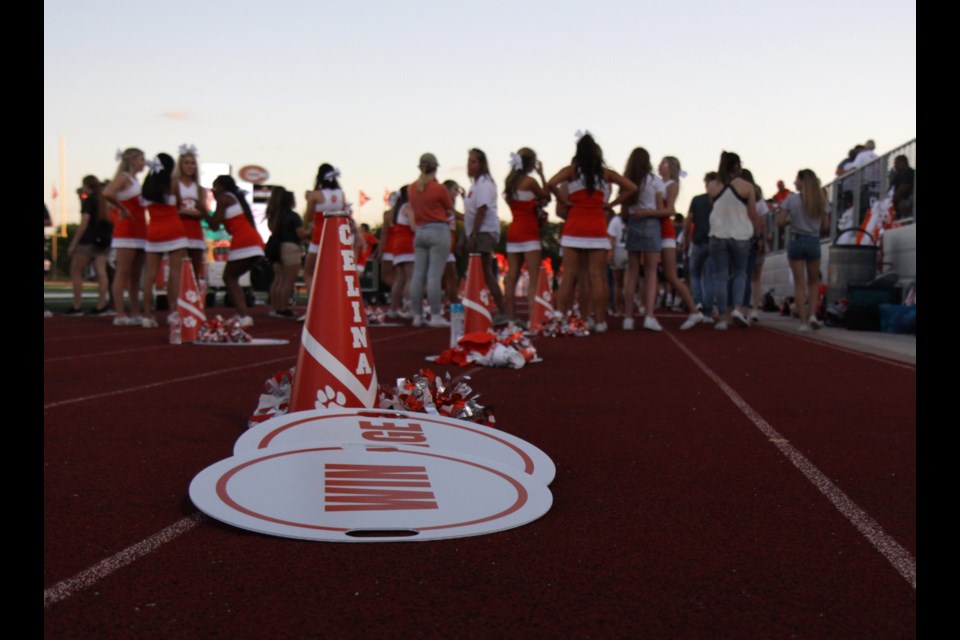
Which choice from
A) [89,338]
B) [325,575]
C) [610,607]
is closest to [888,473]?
[610,607]

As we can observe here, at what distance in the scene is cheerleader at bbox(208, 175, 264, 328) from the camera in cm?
1071

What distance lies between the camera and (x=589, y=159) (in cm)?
970

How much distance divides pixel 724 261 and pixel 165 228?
6.30 metres

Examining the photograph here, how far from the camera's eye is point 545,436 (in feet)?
13.4

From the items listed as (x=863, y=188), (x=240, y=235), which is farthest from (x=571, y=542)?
(x=863, y=188)

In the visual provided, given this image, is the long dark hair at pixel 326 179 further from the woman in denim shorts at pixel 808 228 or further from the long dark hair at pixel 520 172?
the woman in denim shorts at pixel 808 228

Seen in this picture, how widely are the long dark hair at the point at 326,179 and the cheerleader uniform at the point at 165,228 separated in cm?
207

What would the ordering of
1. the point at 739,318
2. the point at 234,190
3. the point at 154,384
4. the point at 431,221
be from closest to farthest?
the point at 154,384 → the point at 234,190 → the point at 431,221 → the point at 739,318

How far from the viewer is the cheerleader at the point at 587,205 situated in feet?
31.9

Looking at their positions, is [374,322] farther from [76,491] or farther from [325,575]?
[325,575]

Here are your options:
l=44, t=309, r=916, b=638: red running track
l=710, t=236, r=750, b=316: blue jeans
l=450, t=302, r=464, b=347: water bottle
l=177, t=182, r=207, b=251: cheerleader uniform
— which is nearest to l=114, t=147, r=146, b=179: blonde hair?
l=177, t=182, r=207, b=251: cheerleader uniform

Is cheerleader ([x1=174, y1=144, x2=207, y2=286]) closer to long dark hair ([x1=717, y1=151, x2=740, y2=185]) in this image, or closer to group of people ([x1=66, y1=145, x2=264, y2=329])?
group of people ([x1=66, y1=145, x2=264, y2=329])

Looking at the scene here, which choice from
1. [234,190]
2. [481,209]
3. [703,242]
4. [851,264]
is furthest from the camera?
[703,242]

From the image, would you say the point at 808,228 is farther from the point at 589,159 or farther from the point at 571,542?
the point at 571,542
